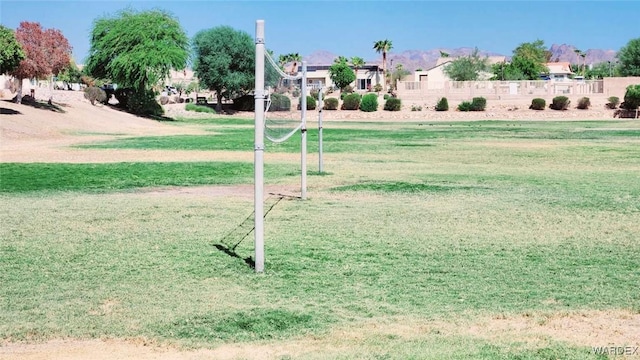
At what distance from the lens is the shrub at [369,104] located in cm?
9522

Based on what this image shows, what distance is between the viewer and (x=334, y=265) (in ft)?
34.3

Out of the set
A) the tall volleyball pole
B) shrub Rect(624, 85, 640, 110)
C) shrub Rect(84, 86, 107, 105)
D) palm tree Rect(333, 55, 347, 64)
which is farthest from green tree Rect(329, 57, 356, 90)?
the tall volleyball pole

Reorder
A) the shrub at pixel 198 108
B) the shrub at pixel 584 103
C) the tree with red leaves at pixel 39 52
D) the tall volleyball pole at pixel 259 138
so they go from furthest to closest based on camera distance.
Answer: the shrub at pixel 584 103
the shrub at pixel 198 108
the tree with red leaves at pixel 39 52
the tall volleyball pole at pixel 259 138

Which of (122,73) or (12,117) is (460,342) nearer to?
(12,117)

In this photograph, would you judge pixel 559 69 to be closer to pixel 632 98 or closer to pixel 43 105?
pixel 632 98

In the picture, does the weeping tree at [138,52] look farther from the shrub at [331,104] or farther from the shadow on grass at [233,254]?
the shadow on grass at [233,254]

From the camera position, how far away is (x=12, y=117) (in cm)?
4597

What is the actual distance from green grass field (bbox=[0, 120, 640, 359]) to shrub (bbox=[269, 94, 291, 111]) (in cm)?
188

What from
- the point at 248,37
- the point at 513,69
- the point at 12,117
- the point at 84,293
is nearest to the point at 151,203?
the point at 84,293

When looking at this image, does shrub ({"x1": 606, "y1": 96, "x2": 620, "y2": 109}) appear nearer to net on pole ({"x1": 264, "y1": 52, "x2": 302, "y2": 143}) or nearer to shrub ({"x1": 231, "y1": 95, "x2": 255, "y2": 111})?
shrub ({"x1": 231, "y1": 95, "x2": 255, "y2": 111})

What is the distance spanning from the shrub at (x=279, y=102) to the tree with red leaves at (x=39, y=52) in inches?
1553

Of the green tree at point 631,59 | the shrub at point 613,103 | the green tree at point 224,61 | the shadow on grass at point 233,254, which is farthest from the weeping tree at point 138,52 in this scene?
the green tree at point 631,59

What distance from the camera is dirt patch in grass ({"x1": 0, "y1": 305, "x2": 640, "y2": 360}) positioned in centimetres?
694

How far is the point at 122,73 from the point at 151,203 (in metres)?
53.0
